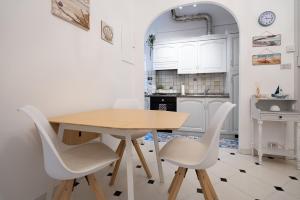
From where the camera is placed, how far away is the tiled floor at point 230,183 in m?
1.57

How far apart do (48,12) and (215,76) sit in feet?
12.0

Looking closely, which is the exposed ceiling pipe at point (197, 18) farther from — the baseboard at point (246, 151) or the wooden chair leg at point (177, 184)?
the wooden chair leg at point (177, 184)

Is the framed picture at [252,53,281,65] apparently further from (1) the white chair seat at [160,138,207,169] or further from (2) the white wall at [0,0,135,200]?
(2) the white wall at [0,0,135,200]

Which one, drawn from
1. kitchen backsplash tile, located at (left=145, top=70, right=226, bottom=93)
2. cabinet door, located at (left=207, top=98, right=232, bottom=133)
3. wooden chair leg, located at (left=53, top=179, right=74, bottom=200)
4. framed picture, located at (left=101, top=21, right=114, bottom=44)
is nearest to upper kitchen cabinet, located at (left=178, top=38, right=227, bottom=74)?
kitchen backsplash tile, located at (left=145, top=70, right=226, bottom=93)

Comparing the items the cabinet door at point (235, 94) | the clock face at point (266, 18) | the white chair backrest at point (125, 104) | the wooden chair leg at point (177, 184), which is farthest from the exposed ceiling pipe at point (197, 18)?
the wooden chair leg at point (177, 184)

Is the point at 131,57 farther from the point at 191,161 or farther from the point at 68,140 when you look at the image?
the point at 191,161

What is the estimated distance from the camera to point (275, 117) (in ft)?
7.26

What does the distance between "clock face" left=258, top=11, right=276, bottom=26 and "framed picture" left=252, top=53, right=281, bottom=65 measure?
0.46m

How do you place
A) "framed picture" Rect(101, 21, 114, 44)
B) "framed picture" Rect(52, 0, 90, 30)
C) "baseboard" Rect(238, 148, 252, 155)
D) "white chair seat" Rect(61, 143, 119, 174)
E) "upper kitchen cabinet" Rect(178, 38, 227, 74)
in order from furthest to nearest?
"upper kitchen cabinet" Rect(178, 38, 227, 74), "baseboard" Rect(238, 148, 252, 155), "framed picture" Rect(101, 21, 114, 44), "framed picture" Rect(52, 0, 90, 30), "white chair seat" Rect(61, 143, 119, 174)

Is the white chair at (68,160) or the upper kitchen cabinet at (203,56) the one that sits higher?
the upper kitchen cabinet at (203,56)

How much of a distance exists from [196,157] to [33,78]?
4.62ft

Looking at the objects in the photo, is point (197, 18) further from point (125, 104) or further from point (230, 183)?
point (230, 183)

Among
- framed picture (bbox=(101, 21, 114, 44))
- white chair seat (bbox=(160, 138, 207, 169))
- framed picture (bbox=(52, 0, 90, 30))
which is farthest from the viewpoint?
framed picture (bbox=(101, 21, 114, 44))

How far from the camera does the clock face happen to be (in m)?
2.45
